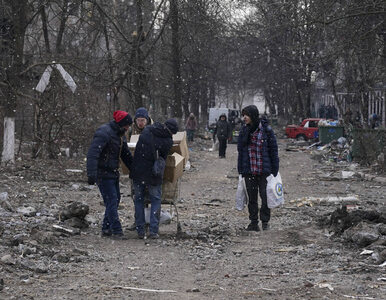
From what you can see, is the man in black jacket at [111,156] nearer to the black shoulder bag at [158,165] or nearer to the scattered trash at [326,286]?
the black shoulder bag at [158,165]

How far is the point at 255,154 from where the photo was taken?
9.77m

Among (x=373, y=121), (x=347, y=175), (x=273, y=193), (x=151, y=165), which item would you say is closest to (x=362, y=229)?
(x=273, y=193)

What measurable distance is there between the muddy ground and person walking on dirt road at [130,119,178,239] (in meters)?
0.34

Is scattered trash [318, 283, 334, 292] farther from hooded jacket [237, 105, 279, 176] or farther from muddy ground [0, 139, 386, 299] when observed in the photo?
hooded jacket [237, 105, 279, 176]

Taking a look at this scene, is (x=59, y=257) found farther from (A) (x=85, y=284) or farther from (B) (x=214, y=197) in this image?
(B) (x=214, y=197)

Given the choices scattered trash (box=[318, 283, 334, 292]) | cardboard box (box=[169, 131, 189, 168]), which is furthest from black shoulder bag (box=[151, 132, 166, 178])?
scattered trash (box=[318, 283, 334, 292])

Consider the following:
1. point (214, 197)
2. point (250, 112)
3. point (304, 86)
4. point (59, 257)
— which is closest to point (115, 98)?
point (214, 197)

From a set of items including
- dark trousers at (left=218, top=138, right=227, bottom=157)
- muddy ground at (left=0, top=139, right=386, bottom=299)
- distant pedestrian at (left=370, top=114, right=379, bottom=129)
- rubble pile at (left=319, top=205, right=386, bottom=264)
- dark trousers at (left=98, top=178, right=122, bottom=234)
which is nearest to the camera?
muddy ground at (left=0, top=139, right=386, bottom=299)

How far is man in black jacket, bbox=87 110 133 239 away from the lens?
896cm

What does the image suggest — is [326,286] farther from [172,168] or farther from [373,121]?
[373,121]

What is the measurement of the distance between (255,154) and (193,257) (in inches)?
86.1

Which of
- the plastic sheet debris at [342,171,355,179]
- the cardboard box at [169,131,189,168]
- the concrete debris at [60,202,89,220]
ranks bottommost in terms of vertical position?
the plastic sheet debris at [342,171,355,179]

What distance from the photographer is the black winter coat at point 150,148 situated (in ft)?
29.8

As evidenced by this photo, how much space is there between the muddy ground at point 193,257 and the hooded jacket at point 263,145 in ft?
2.95
